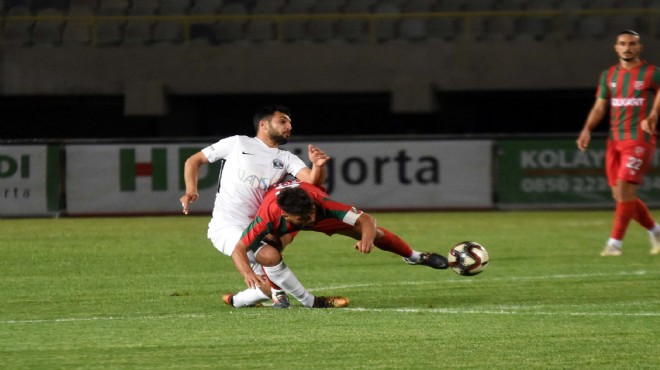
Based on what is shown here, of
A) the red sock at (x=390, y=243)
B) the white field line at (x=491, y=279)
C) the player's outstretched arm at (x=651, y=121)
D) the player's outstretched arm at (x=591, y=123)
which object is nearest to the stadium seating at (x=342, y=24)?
the player's outstretched arm at (x=591, y=123)

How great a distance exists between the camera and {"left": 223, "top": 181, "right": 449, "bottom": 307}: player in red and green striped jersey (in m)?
7.96

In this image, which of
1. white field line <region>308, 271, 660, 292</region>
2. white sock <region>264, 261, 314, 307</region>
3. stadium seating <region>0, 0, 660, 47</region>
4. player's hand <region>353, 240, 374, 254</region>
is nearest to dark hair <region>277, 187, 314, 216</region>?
player's hand <region>353, 240, 374, 254</region>

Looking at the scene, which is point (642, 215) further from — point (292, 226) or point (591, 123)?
point (292, 226)

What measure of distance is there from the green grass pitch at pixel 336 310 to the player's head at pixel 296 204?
0.62m

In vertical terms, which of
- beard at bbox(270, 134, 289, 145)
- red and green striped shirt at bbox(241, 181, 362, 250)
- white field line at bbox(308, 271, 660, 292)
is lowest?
white field line at bbox(308, 271, 660, 292)

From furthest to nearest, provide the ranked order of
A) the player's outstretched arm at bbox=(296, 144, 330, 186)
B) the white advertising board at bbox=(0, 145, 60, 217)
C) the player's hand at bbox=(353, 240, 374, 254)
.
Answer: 1. the white advertising board at bbox=(0, 145, 60, 217)
2. the player's outstretched arm at bbox=(296, 144, 330, 186)
3. the player's hand at bbox=(353, 240, 374, 254)

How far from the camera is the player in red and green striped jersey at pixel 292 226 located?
7.96 meters

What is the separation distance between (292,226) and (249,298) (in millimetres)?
686

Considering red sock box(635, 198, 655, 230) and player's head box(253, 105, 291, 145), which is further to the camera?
red sock box(635, 198, 655, 230)

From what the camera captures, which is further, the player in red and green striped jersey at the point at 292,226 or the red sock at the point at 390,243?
the red sock at the point at 390,243

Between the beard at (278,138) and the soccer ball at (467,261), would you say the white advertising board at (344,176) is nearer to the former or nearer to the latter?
the beard at (278,138)

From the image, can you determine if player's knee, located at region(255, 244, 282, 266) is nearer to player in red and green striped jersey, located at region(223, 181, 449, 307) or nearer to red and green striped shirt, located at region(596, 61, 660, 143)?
player in red and green striped jersey, located at region(223, 181, 449, 307)

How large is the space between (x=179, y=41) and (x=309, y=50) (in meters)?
2.52

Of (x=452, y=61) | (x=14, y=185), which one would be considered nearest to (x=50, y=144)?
(x=14, y=185)
